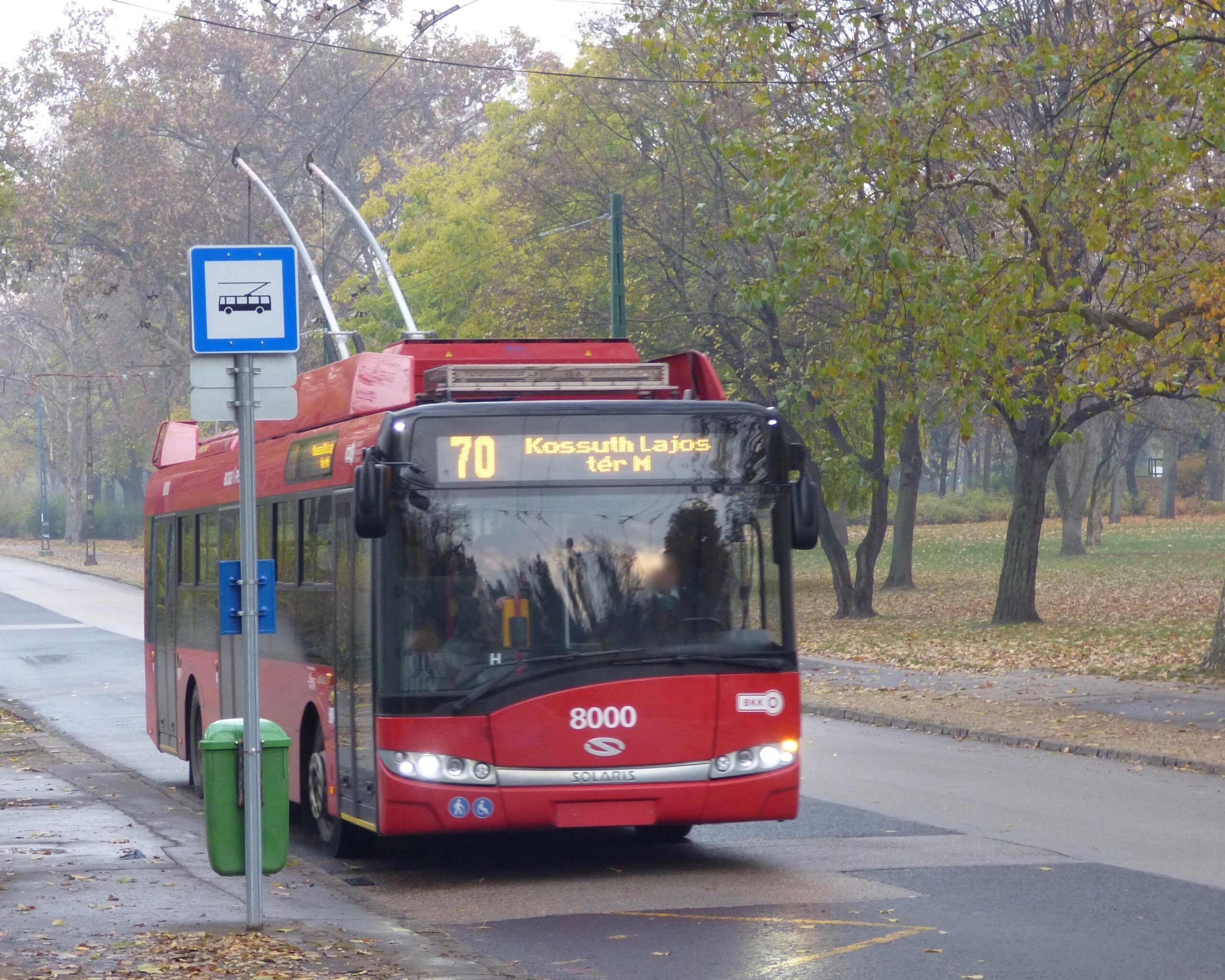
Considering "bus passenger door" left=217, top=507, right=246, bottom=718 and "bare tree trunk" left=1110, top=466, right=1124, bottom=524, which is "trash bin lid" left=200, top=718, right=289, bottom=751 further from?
"bare tree trunk" left=1110, top=466, right=1124, bottom=524

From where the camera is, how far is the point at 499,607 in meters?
9.62

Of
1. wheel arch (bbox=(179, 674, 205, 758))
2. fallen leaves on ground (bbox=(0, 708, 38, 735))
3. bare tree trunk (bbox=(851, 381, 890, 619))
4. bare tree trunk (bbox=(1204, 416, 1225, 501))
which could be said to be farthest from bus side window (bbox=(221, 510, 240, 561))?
bare tree trunk (bbox=(1204, 416, 1225, 501))

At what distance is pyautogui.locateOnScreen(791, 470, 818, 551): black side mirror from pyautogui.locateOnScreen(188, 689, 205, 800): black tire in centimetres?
624

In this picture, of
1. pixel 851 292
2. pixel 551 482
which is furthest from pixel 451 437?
pixel 851 292

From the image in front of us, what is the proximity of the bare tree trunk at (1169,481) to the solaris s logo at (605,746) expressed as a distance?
2746 inches

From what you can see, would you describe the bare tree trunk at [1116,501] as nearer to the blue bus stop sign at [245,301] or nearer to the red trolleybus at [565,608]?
the red trolleybus at [565,608]

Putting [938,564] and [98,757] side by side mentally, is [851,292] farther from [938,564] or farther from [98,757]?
[938,564]

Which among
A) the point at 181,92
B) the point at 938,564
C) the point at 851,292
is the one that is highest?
the point at 181,92

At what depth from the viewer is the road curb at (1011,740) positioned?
14.6 m

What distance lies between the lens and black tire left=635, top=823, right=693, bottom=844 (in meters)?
11.3

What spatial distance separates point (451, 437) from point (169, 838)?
134 inches

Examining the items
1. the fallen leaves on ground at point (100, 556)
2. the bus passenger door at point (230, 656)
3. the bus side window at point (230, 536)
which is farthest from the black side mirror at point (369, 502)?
the fallen leaves on ground at point (100, 556)

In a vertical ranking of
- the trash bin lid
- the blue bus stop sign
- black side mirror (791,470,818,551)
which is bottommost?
the trash bin lid

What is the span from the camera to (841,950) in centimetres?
776
